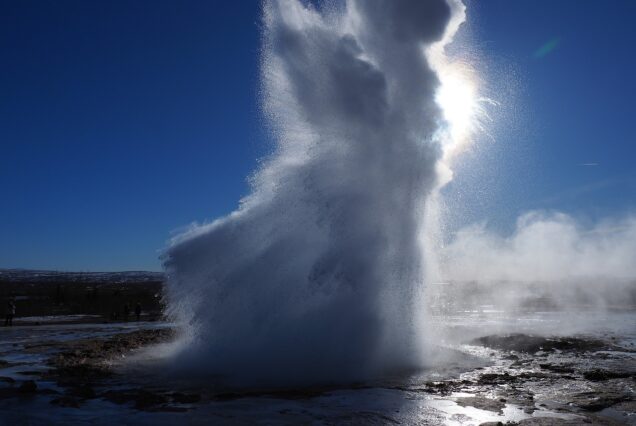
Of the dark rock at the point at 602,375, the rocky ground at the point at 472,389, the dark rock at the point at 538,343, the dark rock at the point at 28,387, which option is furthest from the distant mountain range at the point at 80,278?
the dark rock at the point at 602,375

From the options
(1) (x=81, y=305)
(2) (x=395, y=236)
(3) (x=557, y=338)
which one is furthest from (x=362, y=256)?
(1) (x=81, y=305)

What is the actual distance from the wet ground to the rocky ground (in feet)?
0.06

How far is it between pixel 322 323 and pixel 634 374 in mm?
6639

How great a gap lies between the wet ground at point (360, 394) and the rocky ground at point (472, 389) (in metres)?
0.02

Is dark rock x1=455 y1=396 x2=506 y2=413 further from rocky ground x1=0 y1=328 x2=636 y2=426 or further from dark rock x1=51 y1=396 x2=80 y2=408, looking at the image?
dark rock x1=51 y1=396 x2=80 y2=408

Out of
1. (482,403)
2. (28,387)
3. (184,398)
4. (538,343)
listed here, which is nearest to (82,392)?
(28,387)

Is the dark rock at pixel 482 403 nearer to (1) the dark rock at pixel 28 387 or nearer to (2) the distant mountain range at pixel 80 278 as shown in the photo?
(1) the dark rock at pixel 28 387

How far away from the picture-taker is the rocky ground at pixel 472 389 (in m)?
7.72

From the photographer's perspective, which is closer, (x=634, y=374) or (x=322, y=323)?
(x=634, y=374)

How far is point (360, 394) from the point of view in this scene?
8.84m

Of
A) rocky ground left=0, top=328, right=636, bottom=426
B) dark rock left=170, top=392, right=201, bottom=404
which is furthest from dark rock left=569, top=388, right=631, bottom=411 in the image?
dark rock left=170, top=392, right=201, bottom=404

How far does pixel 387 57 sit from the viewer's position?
14.0m

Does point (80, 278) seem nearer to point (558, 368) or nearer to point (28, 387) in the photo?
point (28, 387)

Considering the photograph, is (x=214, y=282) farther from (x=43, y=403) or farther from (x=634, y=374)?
(x=634, y=374)
